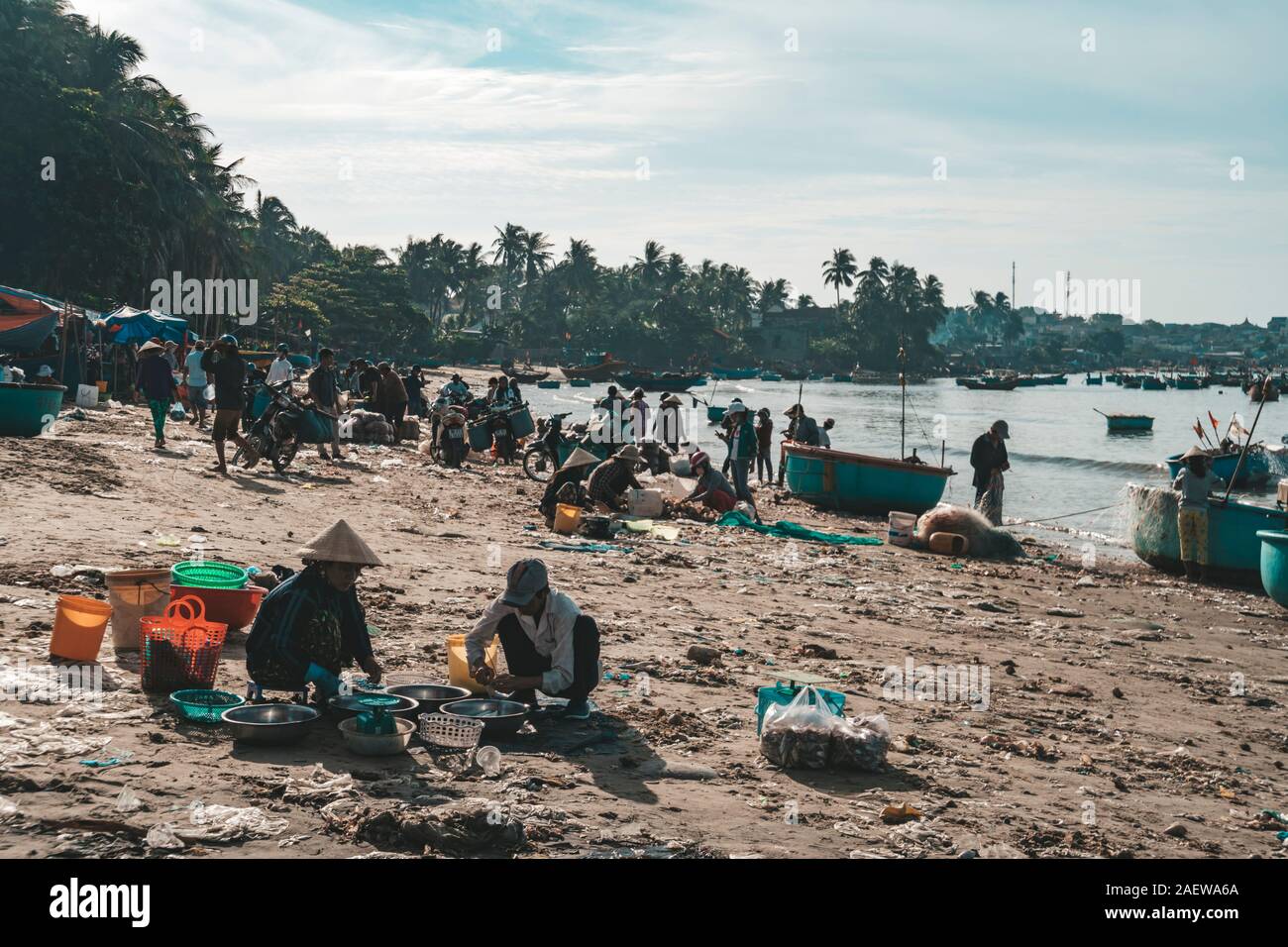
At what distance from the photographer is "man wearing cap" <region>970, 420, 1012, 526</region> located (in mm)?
16562

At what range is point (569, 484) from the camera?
14.9 metres

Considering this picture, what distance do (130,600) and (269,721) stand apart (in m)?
1.76

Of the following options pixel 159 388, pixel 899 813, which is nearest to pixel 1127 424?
pixel 159 388

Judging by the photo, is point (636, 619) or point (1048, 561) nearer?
point (636, 619)

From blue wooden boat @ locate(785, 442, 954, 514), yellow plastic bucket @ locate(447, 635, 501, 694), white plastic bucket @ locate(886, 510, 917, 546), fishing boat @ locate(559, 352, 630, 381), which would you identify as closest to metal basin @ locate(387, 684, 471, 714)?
yellow plastic bucket @ locate(447, 635, 501, 694)

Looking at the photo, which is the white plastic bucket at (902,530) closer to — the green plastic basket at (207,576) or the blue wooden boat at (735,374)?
the green plastic basket at (207,576)

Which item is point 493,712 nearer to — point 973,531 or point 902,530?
point 902,530

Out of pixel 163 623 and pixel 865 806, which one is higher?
pixel 163 623

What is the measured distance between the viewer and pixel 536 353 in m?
121

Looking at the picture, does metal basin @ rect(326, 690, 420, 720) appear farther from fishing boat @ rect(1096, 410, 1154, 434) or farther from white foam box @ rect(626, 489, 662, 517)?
fishing boat @ rect(1096, 410, 1154, 434)

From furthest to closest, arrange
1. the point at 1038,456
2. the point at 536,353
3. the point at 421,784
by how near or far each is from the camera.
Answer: the point at 536,353
the point at 1038,456
the point at 421,784
